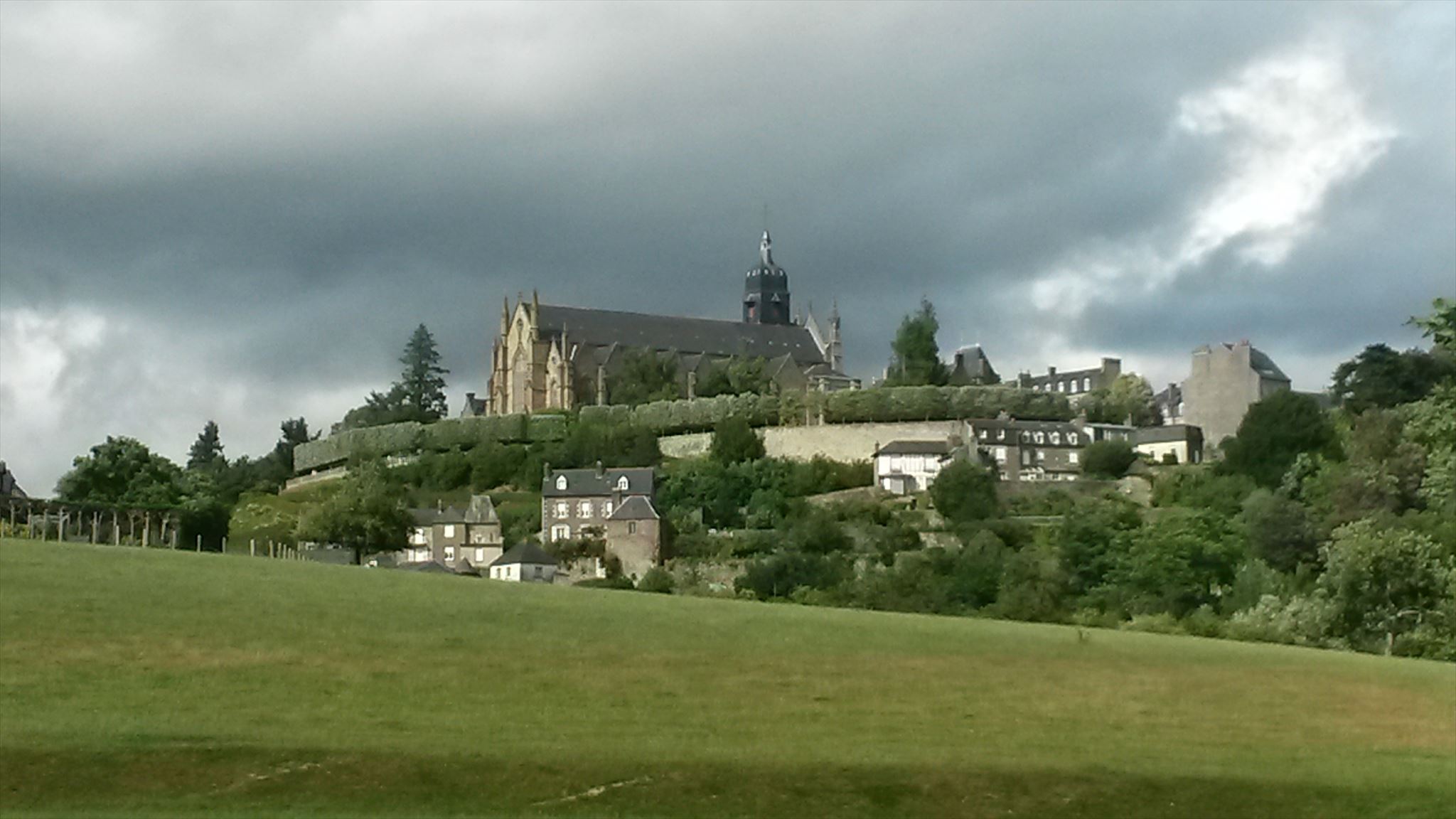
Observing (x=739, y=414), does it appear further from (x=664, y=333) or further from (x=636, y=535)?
(x=664, y=333)

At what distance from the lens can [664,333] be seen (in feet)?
569

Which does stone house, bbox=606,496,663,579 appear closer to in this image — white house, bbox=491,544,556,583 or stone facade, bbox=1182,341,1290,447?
white house, bbox=491,544,556,583

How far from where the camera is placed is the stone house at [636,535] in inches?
4365

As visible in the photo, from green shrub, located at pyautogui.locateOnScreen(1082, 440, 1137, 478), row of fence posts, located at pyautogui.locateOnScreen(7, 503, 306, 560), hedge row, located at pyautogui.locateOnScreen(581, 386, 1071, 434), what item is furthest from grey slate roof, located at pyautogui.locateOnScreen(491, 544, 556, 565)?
green shrub, located at pyautogui.locateOnScreen(1082, 440, 1137, 478)

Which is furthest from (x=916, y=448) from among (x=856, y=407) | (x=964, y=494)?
(x=964, y=494)

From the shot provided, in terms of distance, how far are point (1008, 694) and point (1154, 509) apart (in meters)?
77.3

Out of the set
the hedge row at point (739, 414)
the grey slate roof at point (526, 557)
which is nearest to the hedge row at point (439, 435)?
the hedge row at point (739, 414)

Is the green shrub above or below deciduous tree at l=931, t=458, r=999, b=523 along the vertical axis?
above

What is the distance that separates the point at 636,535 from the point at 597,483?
407 inches

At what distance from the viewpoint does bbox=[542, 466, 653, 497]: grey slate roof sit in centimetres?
12038

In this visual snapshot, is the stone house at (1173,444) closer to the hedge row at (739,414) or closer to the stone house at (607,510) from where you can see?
the hedge row at (739,414)

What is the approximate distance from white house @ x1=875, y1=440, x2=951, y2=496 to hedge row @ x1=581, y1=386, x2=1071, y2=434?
5.52 metres

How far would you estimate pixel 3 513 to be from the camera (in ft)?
235

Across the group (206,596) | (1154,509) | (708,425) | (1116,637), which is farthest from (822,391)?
(206,596)
